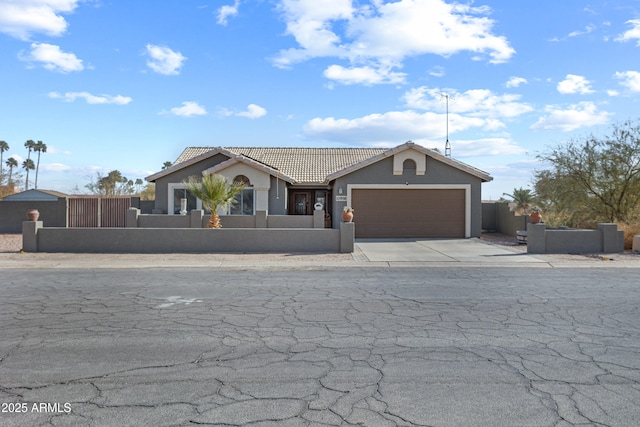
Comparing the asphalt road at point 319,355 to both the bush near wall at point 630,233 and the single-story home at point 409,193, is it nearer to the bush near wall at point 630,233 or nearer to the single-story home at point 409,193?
the bush near wall at point 630,233

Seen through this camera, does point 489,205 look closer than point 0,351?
No

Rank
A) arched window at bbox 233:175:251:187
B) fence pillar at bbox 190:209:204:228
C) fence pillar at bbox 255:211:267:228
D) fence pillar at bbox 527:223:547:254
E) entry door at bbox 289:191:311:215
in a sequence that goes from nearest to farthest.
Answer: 1. fence pillar at bbox 527:223:547:254
2. fence pillar at bbox 190:209:204:228
3. fence pillar at bbox 255:211:267:228
4. arched window at bbox 233:175:251:187
5. entry door at bbox 289:191:311:215

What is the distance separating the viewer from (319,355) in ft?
20.0

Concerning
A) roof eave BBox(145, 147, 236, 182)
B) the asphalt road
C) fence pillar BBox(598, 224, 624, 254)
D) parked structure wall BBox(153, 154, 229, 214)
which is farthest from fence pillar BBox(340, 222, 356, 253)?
parked structure wall BBox(153, 154, 229, 214)

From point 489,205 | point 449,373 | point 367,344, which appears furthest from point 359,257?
point 489,205

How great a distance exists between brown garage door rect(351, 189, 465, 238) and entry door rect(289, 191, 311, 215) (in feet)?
16.0

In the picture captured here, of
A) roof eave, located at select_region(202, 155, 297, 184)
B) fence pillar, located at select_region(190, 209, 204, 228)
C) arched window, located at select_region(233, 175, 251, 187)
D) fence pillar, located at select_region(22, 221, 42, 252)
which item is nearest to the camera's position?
fence pillar, located at select_region(22, 221, 42, 252)

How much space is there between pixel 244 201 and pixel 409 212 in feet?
26.2

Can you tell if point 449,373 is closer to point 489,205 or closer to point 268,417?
point 268,417

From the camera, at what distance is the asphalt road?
4.53 meters

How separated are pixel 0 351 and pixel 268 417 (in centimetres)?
373

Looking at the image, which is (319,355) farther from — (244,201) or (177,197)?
(177,197)

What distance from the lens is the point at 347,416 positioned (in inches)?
173

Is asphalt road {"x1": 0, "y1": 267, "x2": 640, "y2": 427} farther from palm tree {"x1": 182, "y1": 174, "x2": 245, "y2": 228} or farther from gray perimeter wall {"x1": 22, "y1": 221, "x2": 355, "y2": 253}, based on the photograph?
palm tree {"x1": 182, "y1": 174, "x2": 245, "y2": 228}
